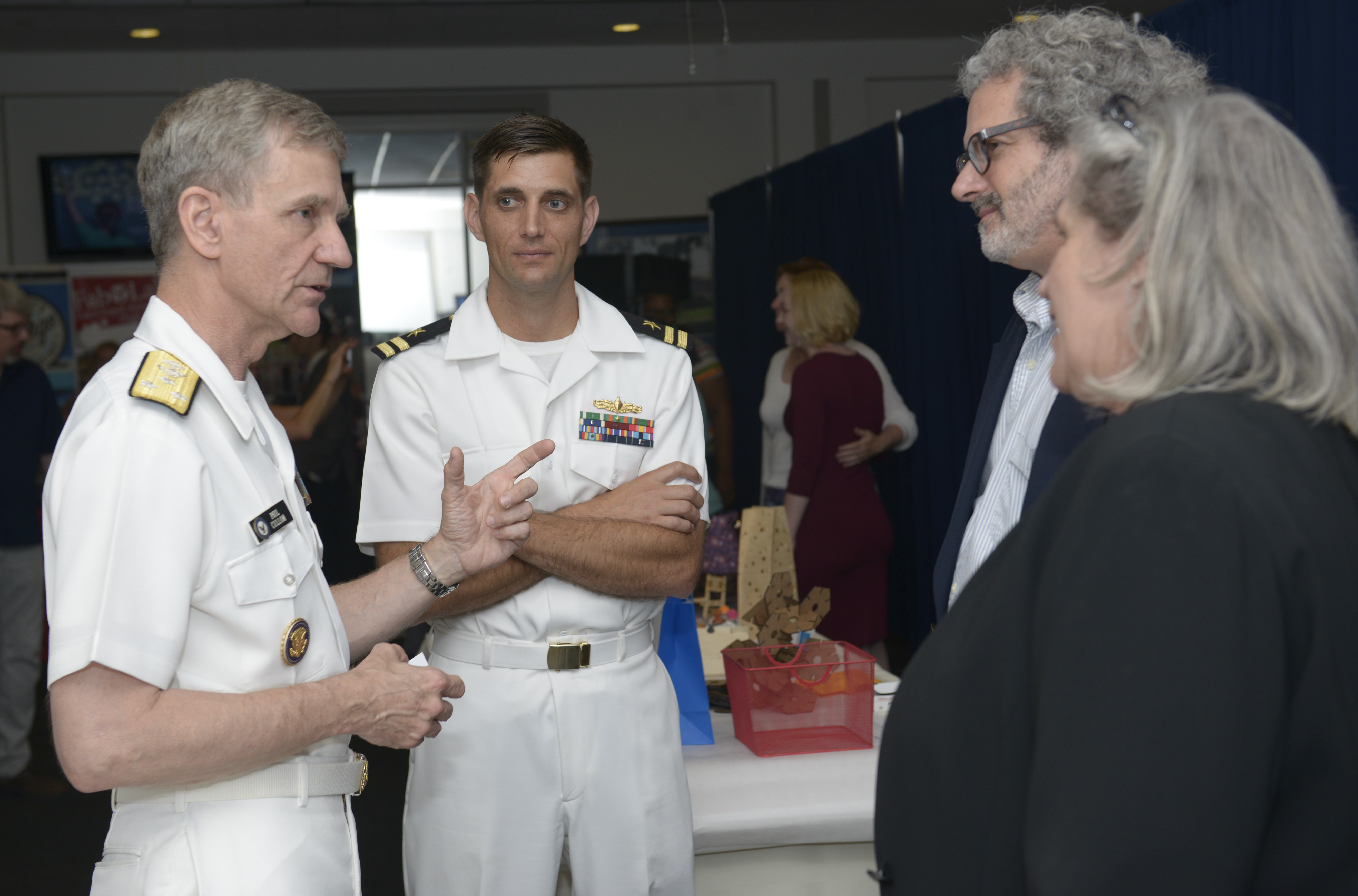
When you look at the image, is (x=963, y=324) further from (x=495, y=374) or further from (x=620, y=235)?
(x=620, y=235)

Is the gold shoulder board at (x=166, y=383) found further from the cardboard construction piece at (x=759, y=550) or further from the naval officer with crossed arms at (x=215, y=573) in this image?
the cardboard construction piece at (x=759, y=550)

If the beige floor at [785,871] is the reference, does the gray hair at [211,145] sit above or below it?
above

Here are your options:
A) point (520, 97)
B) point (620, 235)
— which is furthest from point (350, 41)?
point (620, 235)

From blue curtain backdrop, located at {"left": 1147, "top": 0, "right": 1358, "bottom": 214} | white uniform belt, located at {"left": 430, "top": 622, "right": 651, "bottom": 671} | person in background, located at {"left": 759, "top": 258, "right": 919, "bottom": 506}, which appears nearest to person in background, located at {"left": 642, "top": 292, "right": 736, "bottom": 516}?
person in background, located at {"left": 759, "top": 258, "right": 919, "bottom": 506}

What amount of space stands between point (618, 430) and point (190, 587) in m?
0.90

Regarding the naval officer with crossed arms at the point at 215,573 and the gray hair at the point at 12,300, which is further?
the gray hair at the point at 12,300

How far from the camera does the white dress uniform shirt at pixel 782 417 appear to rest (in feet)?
14.4

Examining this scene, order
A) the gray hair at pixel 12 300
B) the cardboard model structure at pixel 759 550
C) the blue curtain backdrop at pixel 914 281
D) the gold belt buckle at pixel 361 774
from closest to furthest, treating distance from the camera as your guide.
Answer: the gold belt buckle at pixel 361 774
the cardboard model structure at pixel 759 550
the gray hair at pixel 12 300
the blue curtain backdrop at pixel 914 281

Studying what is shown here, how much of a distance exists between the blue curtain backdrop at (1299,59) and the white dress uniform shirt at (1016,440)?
108 cm

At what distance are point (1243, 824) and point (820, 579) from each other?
11.2ft

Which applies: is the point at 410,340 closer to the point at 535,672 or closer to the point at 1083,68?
the point at 535,672

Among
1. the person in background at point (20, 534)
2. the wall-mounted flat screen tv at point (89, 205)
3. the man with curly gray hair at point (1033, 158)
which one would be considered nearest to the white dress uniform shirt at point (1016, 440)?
the man with curly gray hair at point (1033, 158)

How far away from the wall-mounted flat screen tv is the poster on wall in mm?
375

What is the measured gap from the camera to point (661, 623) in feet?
6.97
